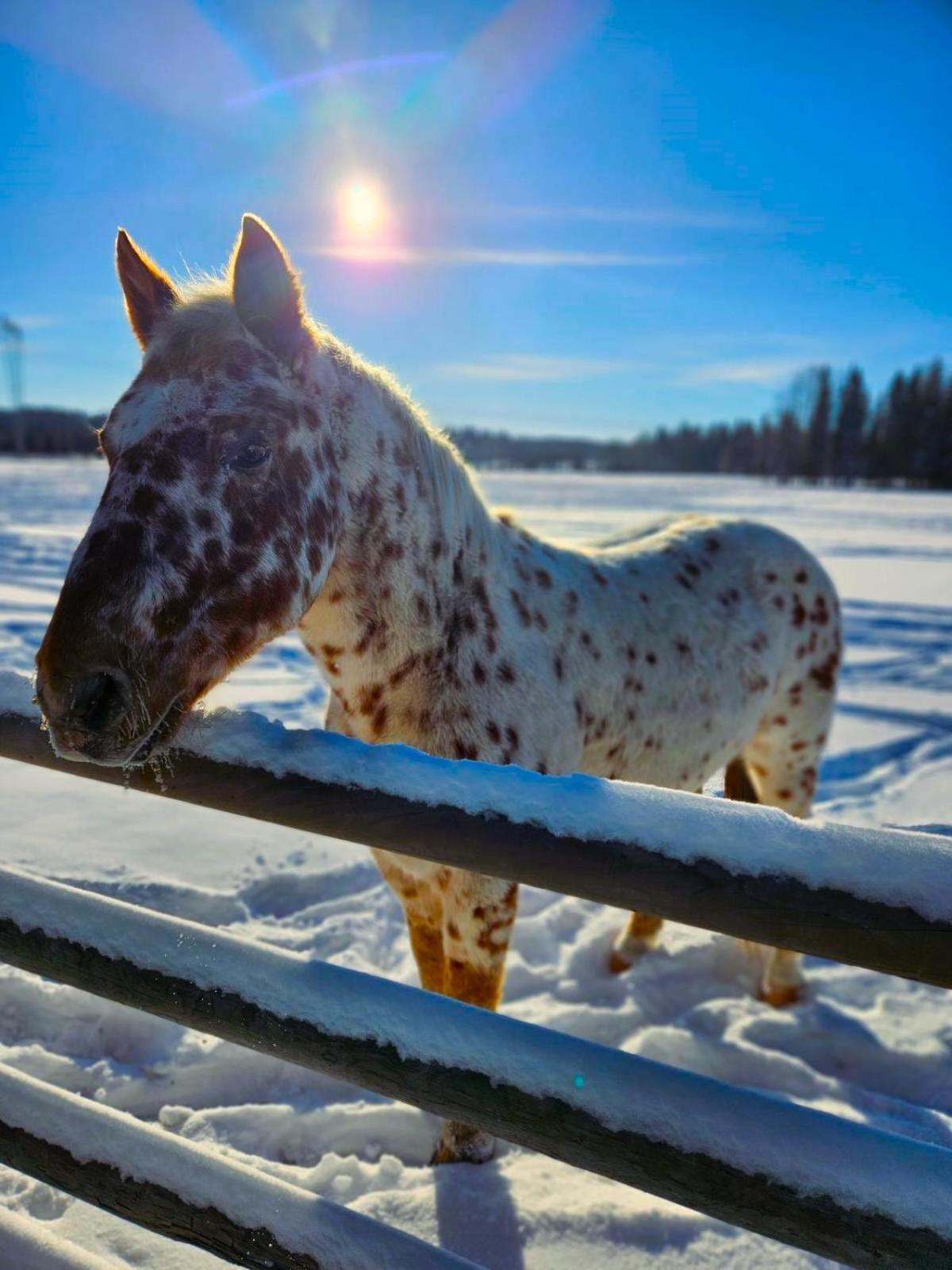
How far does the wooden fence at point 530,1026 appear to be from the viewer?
107 centimetres

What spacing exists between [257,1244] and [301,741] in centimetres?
101

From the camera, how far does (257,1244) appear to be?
1.47 meters

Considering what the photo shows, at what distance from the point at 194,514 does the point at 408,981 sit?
2580mm

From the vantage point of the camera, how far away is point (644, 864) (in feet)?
3.64

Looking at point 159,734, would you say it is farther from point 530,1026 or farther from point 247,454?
point 530,1026

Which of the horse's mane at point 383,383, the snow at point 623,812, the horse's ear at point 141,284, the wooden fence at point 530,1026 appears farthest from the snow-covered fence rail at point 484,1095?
the horse's ear at point 141,284

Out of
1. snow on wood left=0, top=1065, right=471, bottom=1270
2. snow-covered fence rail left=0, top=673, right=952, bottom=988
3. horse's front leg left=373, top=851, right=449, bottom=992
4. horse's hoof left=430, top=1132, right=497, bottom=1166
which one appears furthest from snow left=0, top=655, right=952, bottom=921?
horse's hoof left=430, top=1132, right=497, bottom=1166

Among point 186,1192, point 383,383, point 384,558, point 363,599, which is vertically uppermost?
point 383,383

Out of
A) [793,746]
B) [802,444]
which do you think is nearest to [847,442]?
[802,444]

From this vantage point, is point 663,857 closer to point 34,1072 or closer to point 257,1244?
point 257,1244

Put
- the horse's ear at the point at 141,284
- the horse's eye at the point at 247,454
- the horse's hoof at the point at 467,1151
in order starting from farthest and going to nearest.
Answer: the horse's hoof at the point at 467,1151 → the horse's ear at the point at 141,284 → the horse's eye at the point at 247,454

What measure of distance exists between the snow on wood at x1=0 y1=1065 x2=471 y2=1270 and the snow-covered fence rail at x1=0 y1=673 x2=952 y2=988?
2.56ft

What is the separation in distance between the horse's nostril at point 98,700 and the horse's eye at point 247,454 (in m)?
0.58

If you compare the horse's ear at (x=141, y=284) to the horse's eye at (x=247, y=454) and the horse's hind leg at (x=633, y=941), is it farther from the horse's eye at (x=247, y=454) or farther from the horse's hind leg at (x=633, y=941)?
the horse's hind leg at (x=633, y=941)
